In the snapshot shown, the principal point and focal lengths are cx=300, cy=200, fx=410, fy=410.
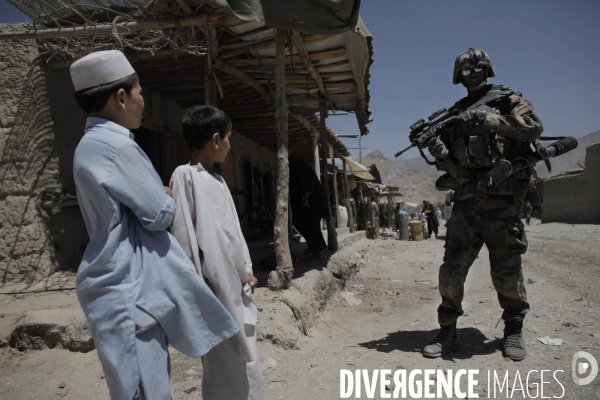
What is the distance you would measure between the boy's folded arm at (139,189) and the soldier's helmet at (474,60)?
9.12 feet

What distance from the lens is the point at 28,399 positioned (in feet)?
9.14

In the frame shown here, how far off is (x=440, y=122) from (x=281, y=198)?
5.80ft

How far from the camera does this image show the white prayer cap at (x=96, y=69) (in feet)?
4.43

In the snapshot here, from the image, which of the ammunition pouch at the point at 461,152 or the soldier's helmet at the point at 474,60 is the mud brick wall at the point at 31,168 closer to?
the ammunition pouch at the point at 461,152

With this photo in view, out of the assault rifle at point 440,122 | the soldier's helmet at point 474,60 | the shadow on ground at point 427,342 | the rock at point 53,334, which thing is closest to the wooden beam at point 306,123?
the assault rifle at point 440,122

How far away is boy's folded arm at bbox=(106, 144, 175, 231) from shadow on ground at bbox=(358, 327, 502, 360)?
2.51 m

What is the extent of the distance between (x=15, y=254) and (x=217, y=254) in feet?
12.9

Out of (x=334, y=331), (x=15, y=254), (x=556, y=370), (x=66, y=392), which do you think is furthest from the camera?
(x=15, y=254)

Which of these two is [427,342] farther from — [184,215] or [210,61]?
[210,61]

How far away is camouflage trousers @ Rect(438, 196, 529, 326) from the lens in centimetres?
302

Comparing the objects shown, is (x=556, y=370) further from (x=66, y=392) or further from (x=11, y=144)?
(x=11, y=144)

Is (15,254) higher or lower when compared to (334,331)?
higher

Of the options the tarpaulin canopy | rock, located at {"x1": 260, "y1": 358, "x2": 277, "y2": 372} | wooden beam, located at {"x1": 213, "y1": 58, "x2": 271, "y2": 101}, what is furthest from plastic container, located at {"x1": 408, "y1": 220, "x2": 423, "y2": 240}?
rock, located at {"x1": 260, "y1": 358, "x2": 277, "y2": 372}

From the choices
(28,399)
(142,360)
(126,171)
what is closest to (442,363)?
(142,360)
